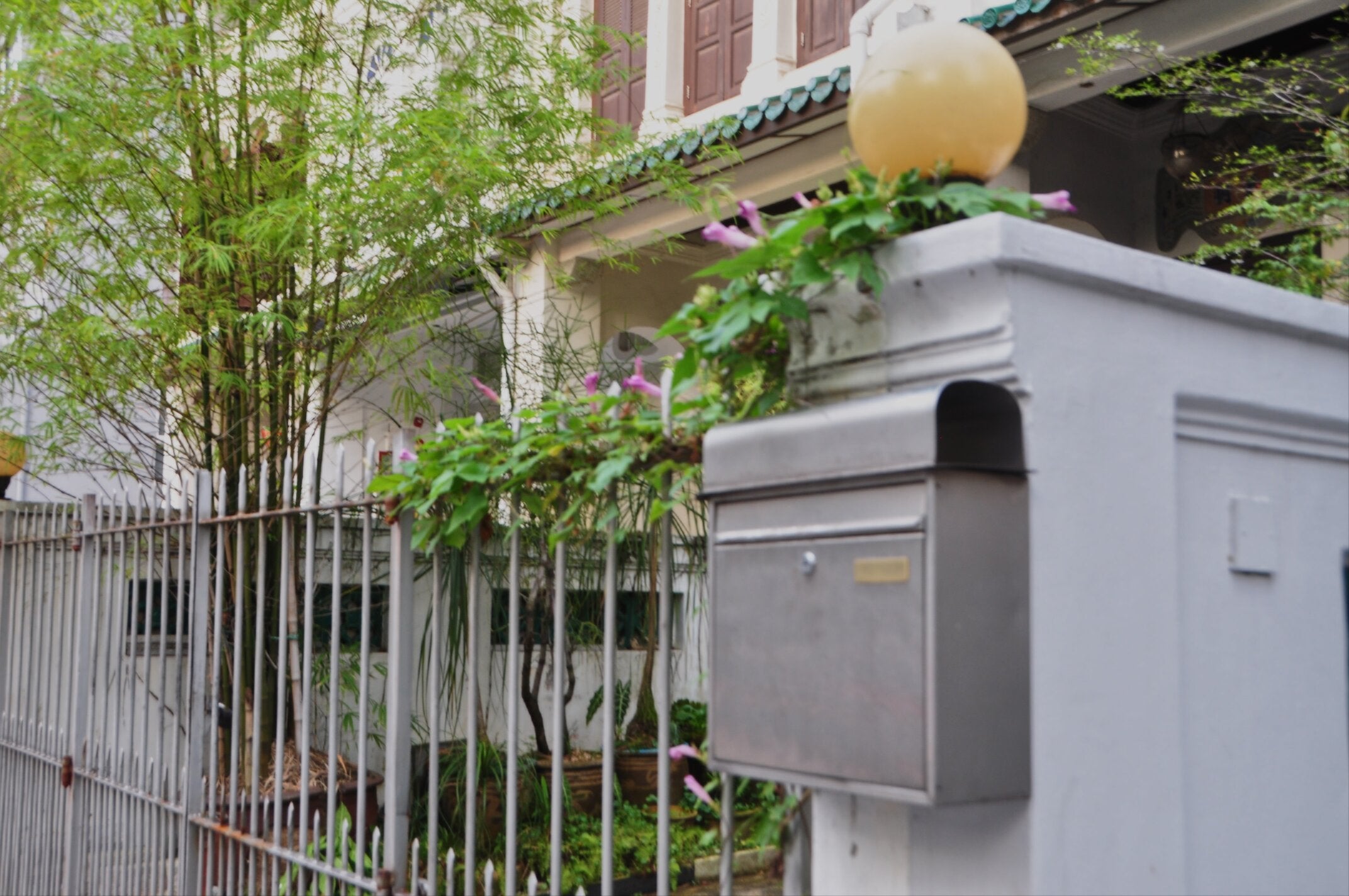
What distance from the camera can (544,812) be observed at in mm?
5535

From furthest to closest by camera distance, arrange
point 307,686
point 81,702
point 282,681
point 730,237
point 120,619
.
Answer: point 81,702, point 120,619, point 307,686, point 282,681, point 730,237

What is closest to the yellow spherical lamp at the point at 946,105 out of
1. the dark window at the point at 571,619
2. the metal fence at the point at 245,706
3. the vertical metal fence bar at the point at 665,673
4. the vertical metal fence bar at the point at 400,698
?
the vertical metal fence bar at the point at 665,673

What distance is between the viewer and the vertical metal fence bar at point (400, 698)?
2969 mm

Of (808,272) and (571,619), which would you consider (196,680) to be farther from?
(808,272)

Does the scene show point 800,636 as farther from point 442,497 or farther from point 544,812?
point 544,812

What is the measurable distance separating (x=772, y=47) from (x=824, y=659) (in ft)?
22.8

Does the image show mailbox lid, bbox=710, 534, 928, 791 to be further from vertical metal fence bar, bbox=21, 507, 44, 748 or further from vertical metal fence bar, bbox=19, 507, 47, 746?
vertical metal fence bar, bbox=19, 507, 47, 746

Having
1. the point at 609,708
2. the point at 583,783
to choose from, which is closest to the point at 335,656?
the point at 609,708

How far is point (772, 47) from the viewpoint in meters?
8.27

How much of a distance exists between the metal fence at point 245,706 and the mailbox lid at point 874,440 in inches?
9.7

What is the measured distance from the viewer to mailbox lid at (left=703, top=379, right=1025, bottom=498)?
74.5 inches

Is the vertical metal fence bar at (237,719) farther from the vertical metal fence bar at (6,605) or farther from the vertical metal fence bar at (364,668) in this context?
the vertical metal fence bar at (6,605)

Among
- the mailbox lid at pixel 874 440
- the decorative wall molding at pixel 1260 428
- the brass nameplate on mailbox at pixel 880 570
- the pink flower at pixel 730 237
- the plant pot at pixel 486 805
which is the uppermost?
the pink flower at pixel 730 237

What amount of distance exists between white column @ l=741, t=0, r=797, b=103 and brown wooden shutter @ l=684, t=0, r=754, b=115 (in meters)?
0.32
